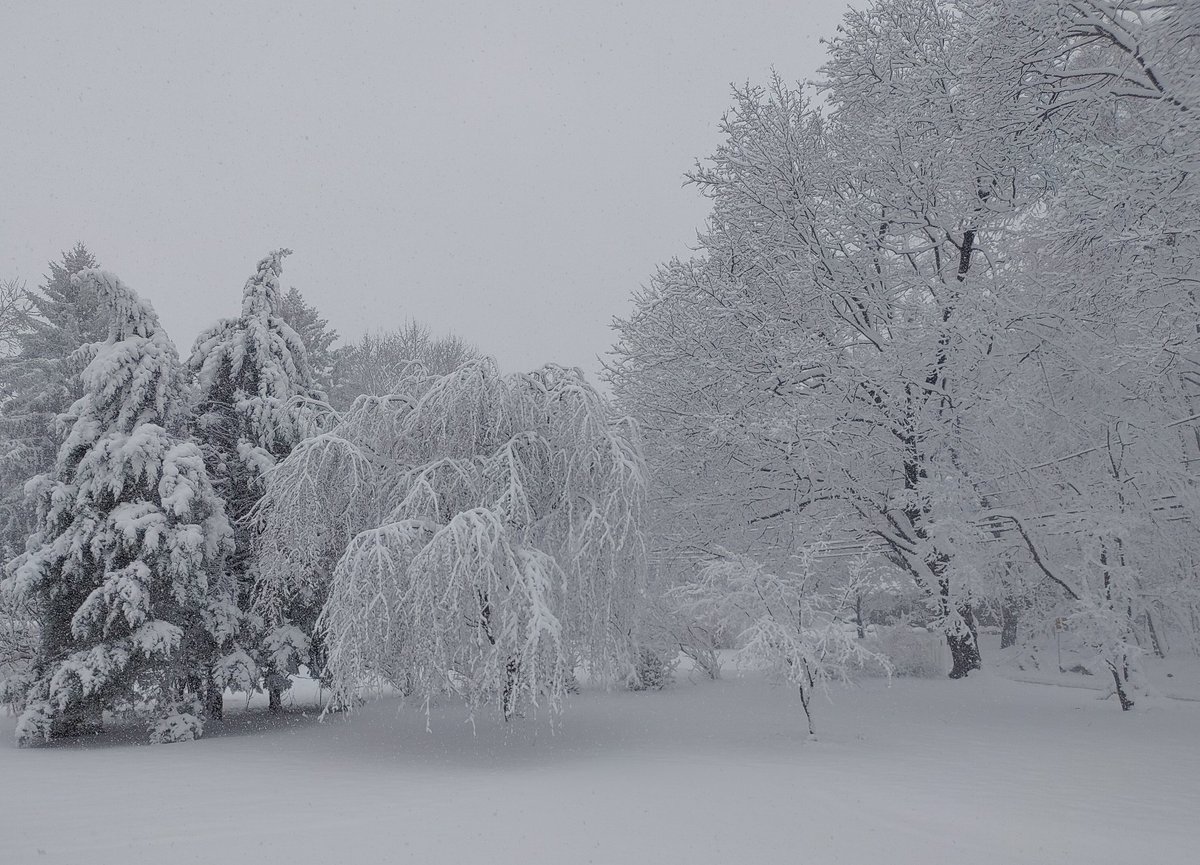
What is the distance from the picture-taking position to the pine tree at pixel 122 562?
1029 centimetres

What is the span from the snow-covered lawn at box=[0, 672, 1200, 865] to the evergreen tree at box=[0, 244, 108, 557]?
896cm

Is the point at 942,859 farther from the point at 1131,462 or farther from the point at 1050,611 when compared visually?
the point at 1050,611

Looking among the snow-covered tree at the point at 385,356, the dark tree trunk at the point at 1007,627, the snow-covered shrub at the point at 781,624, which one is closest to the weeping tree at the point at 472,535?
the snow-covered shrub at the point at 781,624

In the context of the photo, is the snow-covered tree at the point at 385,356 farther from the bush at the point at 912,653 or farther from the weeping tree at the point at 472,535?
the weeping tree at the point at 472,535

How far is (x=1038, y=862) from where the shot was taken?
4871 millimetres

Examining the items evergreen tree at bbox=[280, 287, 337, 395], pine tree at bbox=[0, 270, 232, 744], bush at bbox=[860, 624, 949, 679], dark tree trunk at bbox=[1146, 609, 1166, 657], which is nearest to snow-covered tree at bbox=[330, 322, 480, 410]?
evergreen tree at bbox=[280, 287, 337, 395]

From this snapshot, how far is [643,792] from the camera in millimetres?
6723

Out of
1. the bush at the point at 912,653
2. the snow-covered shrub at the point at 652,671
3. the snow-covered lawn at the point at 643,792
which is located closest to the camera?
the snow-covered lawn at the point at 643,792

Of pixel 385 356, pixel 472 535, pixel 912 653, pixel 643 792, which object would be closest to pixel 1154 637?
pixel 912 653

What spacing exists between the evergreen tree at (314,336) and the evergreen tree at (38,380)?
19.0ft

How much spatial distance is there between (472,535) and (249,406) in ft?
21.8

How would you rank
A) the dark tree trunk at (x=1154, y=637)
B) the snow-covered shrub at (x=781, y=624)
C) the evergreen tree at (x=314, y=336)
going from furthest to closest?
the evergreen tree at (x=314, y=336)
the dark tree trunk at (x=1154, y=637)
the snow-covered shrub at (x=781, y=624)

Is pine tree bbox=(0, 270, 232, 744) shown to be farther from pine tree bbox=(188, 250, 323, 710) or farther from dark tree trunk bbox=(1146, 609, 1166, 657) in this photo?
dark tree trunk bbox=(1146, 609, 1166, 657)

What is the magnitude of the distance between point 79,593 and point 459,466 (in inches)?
249
